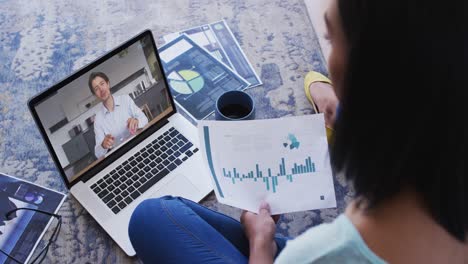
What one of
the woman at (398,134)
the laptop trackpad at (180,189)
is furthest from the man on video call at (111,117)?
the woman at (398,134)

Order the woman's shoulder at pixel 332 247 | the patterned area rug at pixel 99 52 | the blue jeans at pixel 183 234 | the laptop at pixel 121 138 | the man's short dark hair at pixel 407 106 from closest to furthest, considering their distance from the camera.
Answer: the man's short dark hair at pixel 407 106, the woman's shoulder at pixel 332 247, the blue jeans at pixel 183 234, the laptop at pixel 121 138, the patterned area rug at pixel 99 52

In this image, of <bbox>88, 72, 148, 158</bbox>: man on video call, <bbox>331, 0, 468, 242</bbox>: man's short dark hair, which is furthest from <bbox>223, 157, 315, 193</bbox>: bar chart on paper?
<bbox>331, 0, 468, 242</bbox>: man's short dark hair

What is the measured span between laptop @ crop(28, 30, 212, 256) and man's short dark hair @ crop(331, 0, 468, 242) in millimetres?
507

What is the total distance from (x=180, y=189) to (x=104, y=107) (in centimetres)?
22

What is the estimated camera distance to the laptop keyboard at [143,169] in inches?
37.5

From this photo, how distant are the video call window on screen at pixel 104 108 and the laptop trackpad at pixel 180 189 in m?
0.13

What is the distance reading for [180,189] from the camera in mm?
975

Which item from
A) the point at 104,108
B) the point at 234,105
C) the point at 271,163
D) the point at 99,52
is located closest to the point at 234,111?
the point at 234,105

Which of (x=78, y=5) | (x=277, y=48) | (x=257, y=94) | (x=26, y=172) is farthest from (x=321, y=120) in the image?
(x=78, y=5)

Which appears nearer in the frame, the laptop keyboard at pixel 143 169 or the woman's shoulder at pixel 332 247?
the woman's shoulder at pixel 332 247

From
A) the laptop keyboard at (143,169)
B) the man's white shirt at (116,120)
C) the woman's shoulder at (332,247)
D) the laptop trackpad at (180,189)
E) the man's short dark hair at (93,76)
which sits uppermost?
the man's short dark hair at (93,76)

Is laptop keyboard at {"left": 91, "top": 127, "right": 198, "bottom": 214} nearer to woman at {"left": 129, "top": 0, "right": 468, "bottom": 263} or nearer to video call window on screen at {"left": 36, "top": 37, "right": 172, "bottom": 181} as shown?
video call window on screen at {"left": 36, "top": 37, "right": 172, "bottom": 181}

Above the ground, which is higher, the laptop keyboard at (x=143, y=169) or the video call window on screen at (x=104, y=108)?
the video call window on screen at (x=104, y=108)

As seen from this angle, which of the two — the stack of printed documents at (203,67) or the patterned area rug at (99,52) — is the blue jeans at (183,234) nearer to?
the patterned area rug at (99,52)
